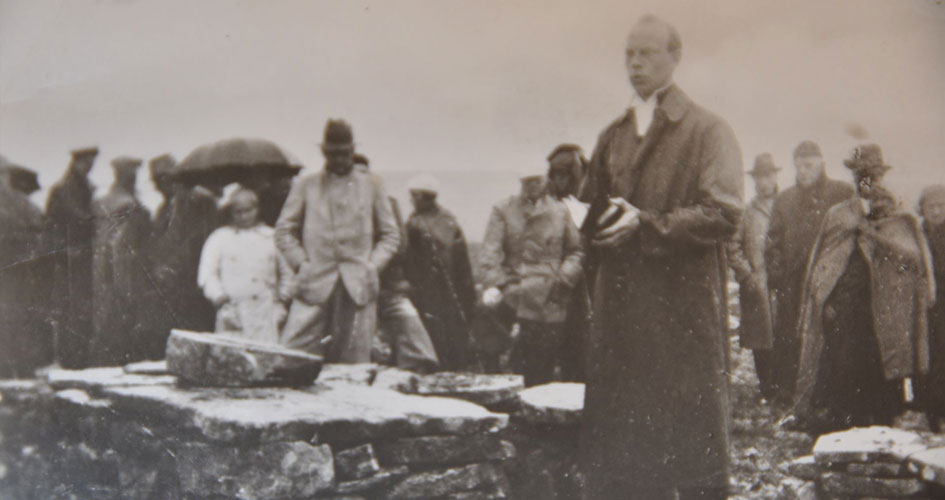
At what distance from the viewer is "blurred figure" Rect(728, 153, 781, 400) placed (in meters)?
3.27

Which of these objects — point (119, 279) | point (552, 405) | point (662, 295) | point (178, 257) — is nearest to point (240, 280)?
point (178, 257)

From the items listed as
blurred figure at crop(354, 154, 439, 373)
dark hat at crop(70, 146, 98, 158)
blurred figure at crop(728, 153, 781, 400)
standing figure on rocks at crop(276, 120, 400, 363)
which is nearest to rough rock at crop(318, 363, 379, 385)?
standing figure on rocks at crop(276, 120, 400, 363)

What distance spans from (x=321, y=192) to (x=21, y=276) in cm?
130

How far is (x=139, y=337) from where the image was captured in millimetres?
3656

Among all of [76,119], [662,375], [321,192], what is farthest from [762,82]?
[76,119]

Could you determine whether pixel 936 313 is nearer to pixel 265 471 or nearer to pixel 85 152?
pixel 265 471

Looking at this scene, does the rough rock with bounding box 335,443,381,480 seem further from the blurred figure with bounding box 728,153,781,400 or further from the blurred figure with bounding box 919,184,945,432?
the blurred figure with bounding box 919,184,945,432

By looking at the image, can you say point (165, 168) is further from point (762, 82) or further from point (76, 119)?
point (762, 82)

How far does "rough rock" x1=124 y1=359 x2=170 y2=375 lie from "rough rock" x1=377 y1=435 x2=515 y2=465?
3.17ft

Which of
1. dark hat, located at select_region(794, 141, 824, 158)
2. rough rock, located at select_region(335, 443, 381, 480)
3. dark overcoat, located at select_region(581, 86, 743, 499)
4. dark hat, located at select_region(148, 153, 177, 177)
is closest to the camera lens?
dark overcoat, located at select_region(581, 86, 743, 499)

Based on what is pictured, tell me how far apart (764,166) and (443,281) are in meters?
1.84

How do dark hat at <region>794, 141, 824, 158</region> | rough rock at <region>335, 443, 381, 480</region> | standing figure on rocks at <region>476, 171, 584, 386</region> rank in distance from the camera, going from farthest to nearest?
standing figure on rocks at <region>476, 171, 584, 386</region>
dark hat at <region>794, 141, 824, 158</region>
rough rock at <region>335, 443, 381, 480</region>

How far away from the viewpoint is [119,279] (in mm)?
3666

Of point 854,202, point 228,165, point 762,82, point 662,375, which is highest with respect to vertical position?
point 762,82
